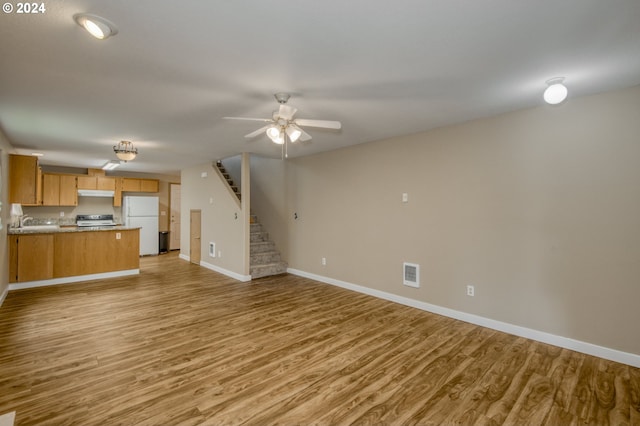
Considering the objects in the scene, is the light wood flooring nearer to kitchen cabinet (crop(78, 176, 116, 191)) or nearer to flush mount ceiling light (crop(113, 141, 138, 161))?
flush mount ceiling light (crop(113, 141, 138, 161))

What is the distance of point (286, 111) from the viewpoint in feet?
8.79

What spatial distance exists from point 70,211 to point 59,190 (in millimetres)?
701

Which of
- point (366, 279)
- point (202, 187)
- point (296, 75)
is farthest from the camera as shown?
point (202, 187)

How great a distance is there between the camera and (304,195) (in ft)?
20.1

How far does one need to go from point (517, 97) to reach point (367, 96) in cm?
154

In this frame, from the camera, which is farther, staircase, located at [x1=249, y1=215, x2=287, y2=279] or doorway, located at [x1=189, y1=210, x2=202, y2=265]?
doorway, located at [x1=189, y1=210, x2=202, y2=265]

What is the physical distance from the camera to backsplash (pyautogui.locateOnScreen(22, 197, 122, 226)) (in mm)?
7438

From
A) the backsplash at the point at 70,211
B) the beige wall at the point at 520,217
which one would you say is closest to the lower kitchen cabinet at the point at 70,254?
the backsplash at the point at 70,211

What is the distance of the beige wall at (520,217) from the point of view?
2793mm

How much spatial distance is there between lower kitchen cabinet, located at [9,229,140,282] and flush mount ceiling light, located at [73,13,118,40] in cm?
531

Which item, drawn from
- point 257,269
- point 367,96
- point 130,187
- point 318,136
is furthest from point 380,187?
point 130,187

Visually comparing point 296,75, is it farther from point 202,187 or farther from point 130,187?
point 130,187

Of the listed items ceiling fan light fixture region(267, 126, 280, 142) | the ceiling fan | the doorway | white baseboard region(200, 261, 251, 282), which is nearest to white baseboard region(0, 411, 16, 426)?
the ceiling fan

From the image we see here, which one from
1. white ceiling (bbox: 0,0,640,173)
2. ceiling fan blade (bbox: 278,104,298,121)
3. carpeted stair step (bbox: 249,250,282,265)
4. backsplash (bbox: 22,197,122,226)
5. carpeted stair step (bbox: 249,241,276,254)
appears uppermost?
white ceiling (bbox: 0,0,640,173)
